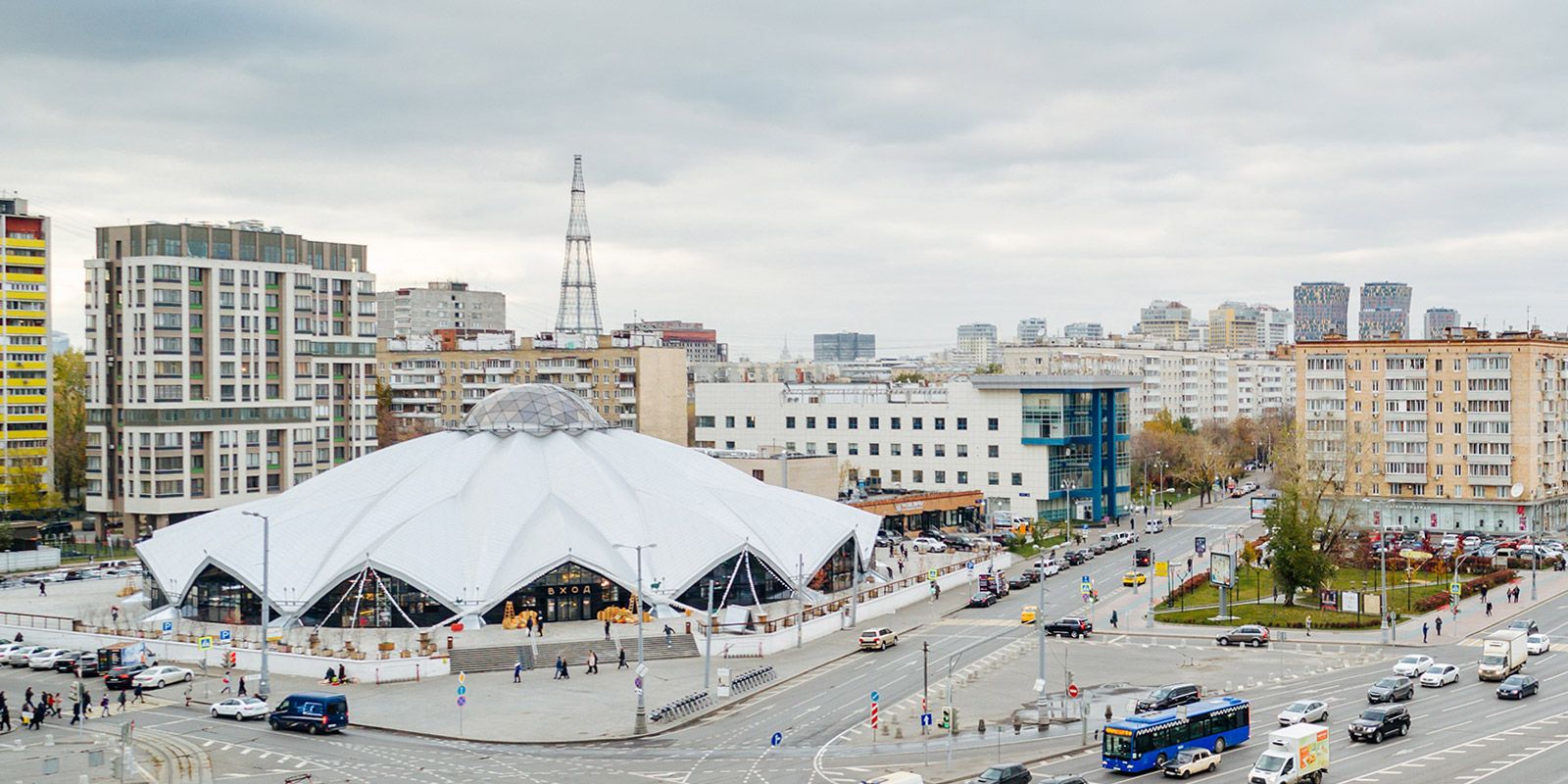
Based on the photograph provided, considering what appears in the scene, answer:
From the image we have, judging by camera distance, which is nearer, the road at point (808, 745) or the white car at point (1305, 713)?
the road at point (808, 745)

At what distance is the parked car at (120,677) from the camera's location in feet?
206

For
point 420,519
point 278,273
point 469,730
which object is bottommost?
point 469,730

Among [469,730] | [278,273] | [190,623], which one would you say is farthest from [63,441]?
[469,730]

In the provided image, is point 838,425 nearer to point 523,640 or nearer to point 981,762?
point 523,640

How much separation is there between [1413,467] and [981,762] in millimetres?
82778

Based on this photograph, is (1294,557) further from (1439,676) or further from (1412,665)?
(1439,676)

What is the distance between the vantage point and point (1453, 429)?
116 metres

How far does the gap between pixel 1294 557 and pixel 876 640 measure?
23.6 m

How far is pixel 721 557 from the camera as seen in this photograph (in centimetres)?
7781

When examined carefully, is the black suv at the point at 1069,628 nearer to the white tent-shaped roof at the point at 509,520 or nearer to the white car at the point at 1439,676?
the white tent-shaped roof at the point at 509,520

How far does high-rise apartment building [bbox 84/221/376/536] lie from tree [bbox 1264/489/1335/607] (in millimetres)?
77073

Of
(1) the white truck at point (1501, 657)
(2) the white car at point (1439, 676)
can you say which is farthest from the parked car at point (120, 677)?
(1) the white truck at point (1501, 657)

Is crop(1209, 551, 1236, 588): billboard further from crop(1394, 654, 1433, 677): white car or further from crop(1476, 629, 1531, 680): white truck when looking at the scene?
crop(1476, 629, 1531, 680): white truck

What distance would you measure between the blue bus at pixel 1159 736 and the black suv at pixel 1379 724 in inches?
194
